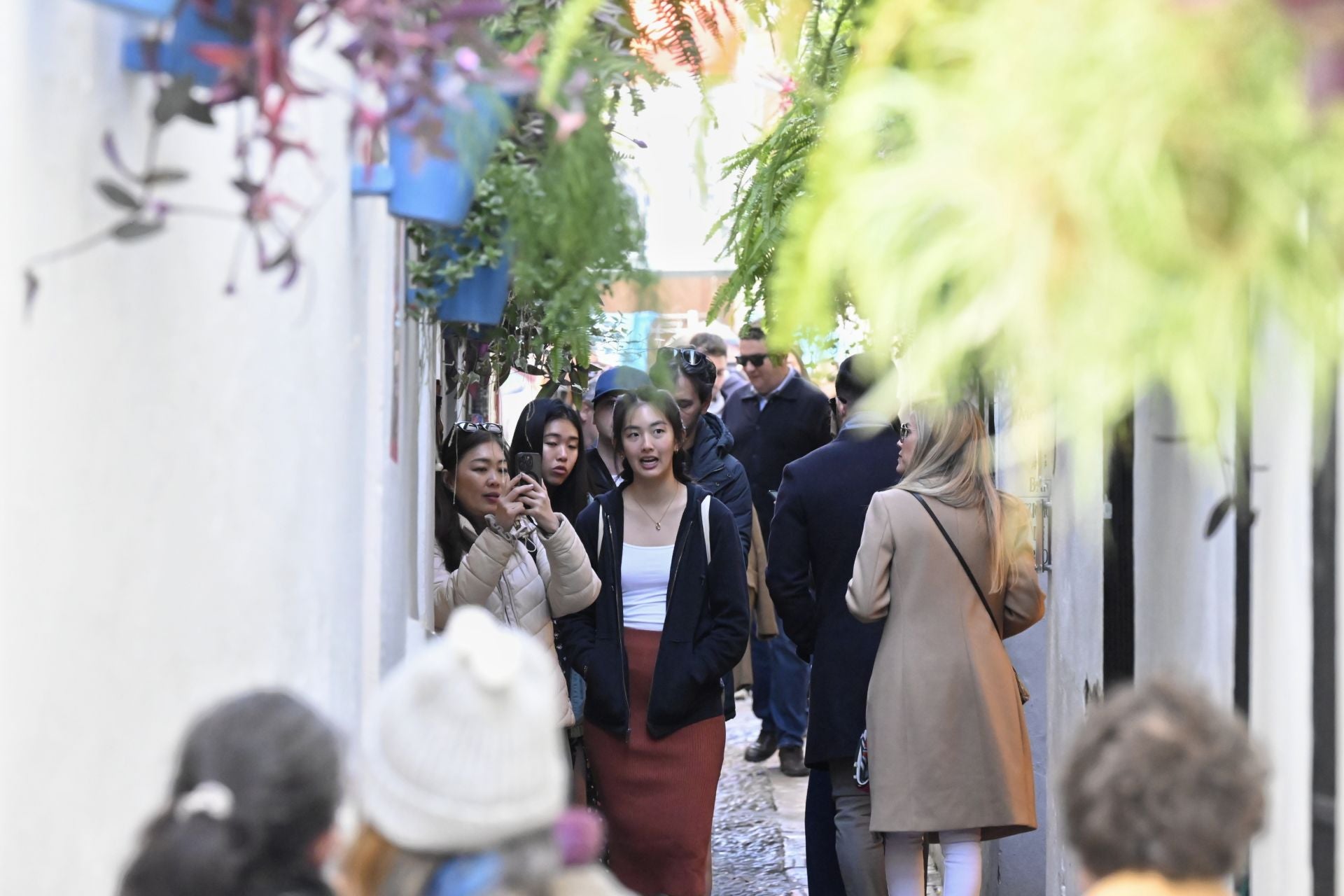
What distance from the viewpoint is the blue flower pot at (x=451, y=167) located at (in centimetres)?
231

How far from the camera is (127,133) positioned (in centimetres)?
196

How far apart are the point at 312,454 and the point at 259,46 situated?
1.07 m

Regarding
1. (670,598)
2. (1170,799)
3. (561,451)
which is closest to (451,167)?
(1170,799)

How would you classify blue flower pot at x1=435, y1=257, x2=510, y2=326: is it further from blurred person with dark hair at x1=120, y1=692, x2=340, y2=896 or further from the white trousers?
the white trousers

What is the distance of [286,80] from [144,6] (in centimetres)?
18

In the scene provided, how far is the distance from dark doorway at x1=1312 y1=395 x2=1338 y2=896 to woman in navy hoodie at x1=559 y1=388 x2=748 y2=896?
9.70 feet

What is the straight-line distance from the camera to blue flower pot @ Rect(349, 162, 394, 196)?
281 cm

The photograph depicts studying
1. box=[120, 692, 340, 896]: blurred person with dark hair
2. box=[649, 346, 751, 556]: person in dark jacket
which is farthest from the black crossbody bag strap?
box=[120, 692, 340, 896]: blurred person with dark hair

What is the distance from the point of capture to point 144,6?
69.4 inches

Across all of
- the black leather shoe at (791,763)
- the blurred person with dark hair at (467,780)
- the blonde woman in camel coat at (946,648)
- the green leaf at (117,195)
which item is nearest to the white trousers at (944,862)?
the blonde woman in camel coat at (946,648)

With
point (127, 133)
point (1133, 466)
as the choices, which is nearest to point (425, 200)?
point (127, 133)

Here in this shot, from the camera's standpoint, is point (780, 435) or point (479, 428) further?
point (780, 435)

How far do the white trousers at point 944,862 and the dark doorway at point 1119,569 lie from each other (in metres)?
0.94

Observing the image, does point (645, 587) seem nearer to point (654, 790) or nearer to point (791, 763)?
point (654, 790)
